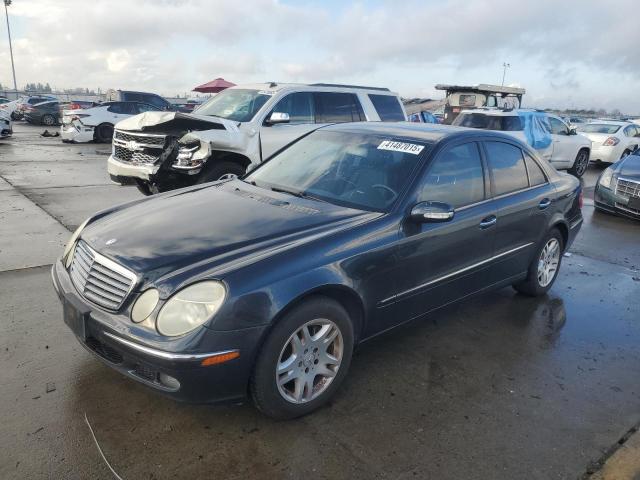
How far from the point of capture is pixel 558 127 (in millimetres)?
13305

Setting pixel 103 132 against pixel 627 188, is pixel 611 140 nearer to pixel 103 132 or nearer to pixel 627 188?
pixel 627 188

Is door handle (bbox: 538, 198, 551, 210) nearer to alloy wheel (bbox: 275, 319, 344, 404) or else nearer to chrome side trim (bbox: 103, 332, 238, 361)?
alloy wheel (bbox: 275, 319, 344, 404)

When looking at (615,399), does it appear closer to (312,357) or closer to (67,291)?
(312,357)

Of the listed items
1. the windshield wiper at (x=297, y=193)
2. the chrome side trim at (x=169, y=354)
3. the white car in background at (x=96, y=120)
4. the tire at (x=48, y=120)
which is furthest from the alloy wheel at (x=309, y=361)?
the tire at (x=48, y=120)

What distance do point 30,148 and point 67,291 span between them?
1568cm

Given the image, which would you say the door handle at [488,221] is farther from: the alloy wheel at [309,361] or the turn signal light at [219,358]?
the turn signal light at [219,358]

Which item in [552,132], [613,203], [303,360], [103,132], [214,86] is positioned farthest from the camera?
[214,86]

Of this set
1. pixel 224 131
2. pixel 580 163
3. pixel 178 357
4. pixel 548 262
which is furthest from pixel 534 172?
pixel 580 163

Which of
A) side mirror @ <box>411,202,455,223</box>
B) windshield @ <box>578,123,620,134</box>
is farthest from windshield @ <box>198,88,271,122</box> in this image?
windshield @ <box>578,123,620,134</box>

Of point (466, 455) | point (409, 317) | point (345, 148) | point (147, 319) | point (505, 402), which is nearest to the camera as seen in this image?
point (147, 319)

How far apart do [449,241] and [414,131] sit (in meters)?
0.97

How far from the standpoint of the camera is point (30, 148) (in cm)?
1614

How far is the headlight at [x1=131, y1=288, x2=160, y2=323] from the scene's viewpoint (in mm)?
2508

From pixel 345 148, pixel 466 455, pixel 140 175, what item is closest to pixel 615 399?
pixel 466 455
